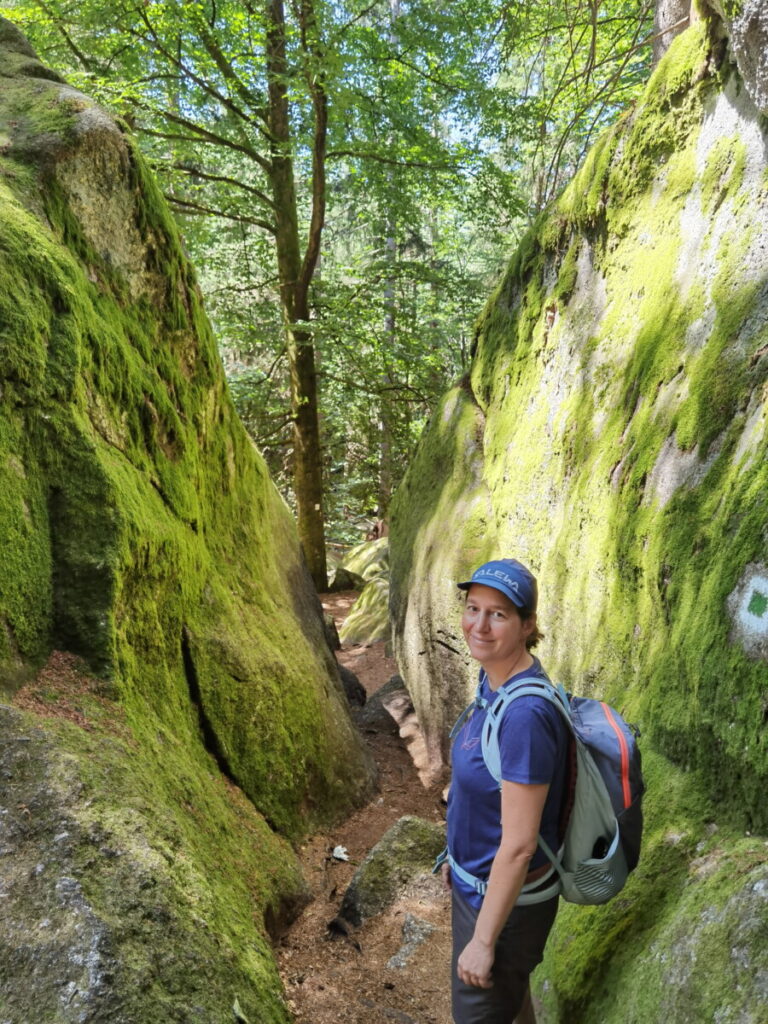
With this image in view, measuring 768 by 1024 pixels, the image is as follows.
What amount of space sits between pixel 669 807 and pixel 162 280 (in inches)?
229

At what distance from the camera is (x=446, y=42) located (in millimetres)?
12562

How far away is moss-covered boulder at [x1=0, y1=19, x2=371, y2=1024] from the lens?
2658mm

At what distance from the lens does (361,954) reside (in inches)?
179

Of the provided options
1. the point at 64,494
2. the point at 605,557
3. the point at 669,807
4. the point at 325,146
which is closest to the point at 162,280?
the point at 64,494

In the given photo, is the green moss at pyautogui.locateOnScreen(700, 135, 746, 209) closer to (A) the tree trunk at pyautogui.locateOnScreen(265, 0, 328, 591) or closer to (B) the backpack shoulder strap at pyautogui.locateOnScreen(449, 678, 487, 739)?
(B) the backpack shoulder strap at pyautogui.locateOnScreen(449, 678, 487, 739)

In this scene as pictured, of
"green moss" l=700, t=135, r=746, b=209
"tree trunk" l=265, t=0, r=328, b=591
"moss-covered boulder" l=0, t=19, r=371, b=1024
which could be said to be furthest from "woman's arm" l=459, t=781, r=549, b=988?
"tree trunk" l=265, t=0, r=328, b=591

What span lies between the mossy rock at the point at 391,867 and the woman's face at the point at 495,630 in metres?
3.15

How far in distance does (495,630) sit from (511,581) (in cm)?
19

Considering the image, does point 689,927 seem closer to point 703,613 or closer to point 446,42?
point 703,613

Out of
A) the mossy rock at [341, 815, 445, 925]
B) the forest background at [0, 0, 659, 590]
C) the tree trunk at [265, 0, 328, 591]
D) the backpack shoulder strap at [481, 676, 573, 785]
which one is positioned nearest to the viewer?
the backpack shoulder strap at [481, 676, 573, 785]

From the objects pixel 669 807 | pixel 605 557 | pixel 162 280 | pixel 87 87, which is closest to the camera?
pixel 669 807

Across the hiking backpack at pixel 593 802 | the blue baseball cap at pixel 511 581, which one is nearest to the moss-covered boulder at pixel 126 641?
the hiking backpack at pixel 593 802

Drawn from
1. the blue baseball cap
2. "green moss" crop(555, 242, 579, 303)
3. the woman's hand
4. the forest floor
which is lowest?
the forest floor

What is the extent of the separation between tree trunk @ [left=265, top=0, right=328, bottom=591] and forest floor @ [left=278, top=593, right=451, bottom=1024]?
354 inches
